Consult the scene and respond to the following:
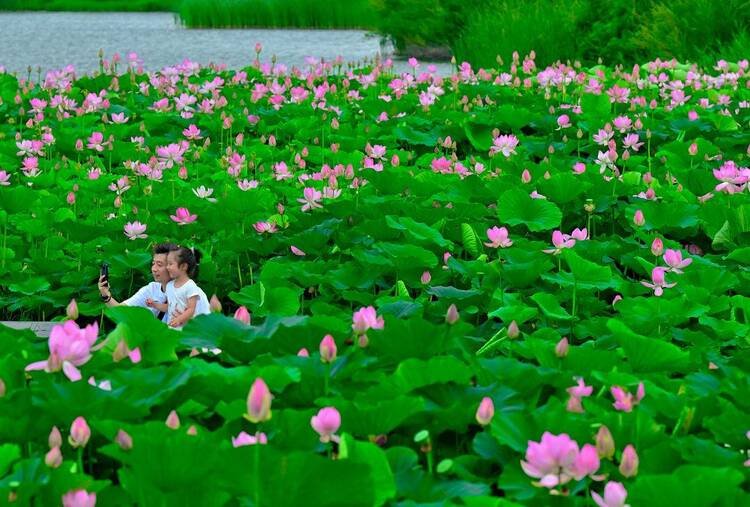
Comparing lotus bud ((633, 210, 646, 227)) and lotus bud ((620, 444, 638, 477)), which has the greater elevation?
lotus bud ((620, 444, 638, 477))

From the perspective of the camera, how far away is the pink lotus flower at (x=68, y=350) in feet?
6.86

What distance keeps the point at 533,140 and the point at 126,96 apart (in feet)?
11.2

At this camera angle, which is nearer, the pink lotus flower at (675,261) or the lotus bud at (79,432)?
the lotus bud at (79,432)

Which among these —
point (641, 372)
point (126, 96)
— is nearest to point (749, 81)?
point (126, 96)

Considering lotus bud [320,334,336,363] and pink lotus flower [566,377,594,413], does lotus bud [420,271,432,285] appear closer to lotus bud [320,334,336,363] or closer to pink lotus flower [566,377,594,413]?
pink lotus flower [566,377,594,413]

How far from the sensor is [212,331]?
2477mm

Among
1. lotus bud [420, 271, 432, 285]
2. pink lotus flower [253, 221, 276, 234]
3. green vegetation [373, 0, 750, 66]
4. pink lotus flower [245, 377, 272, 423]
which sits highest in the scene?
pink lotus flower [245, 377, 272, 423]

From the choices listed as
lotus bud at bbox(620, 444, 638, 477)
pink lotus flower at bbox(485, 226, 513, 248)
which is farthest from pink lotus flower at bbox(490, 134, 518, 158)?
lotus bud at bbox(620, 444, 638, 477)

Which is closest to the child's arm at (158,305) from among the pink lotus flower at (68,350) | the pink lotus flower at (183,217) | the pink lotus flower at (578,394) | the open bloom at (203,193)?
the pink lotus flower at (183,217)

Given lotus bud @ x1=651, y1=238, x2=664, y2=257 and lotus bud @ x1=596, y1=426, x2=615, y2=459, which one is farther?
lotus bud @ x1=651, y1=238, x2=664, y2=257

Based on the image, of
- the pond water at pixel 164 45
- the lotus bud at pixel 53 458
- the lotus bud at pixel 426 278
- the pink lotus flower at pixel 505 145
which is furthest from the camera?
the pond water at pixel 164 45

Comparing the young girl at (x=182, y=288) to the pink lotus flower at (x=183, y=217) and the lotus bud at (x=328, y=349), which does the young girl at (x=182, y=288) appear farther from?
the lotus bud at (x=328, y=349)

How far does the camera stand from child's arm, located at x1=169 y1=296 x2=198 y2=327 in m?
3.71

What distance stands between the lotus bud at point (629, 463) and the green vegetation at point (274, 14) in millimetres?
24575
